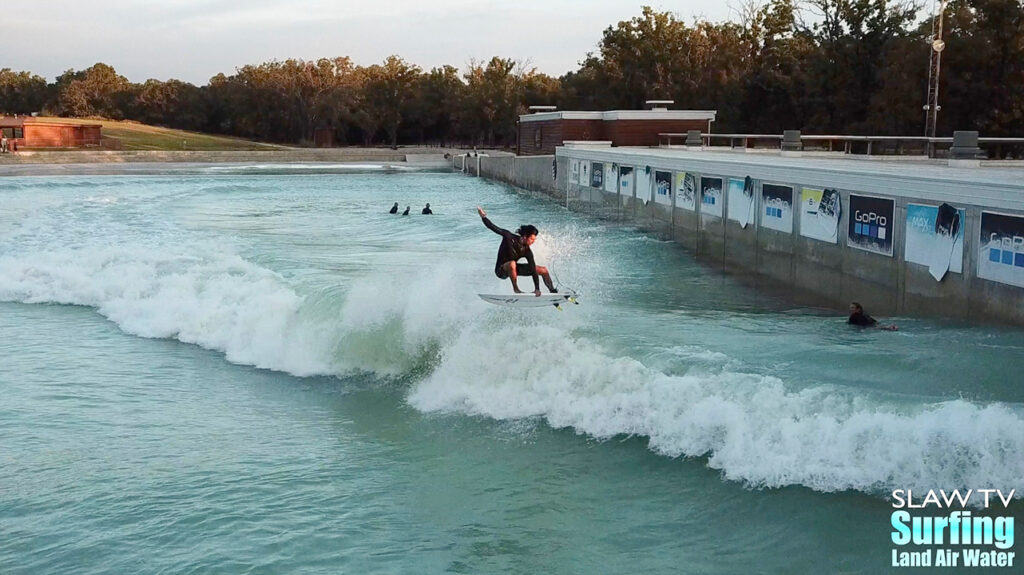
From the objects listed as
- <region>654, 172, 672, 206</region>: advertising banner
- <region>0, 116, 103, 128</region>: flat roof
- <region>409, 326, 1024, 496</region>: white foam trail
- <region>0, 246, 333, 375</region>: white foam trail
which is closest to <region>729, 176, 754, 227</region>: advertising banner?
<region>654, 172, 672, 206</region>: advertising banner

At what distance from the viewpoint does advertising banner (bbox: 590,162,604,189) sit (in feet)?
138

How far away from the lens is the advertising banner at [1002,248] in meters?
14.8

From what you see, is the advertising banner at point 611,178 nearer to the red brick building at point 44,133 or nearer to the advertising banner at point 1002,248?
the advertising banner at point 1002,248

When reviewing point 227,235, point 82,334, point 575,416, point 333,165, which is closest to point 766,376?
point 575,416

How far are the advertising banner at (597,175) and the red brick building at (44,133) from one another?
70.0 meters

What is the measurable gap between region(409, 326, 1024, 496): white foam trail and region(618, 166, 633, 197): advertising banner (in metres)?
22.4

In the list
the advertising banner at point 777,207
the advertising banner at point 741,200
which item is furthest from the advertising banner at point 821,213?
the advertising banner at point 741,200

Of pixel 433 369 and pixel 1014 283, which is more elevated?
pixel 1014 283

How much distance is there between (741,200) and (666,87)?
209ft

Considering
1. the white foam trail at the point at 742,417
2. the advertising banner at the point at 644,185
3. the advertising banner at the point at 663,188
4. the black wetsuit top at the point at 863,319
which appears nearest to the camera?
the white foam trail at the point at 742,417

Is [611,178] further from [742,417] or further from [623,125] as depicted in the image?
[742,417]

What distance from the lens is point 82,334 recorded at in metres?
19.5

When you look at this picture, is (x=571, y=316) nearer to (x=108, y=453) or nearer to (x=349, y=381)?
(x=349, y=381)

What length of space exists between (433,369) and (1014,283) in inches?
357
